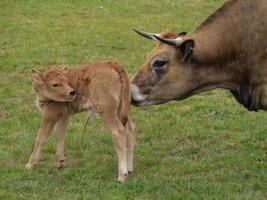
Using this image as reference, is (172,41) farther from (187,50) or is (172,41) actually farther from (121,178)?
(121,178)

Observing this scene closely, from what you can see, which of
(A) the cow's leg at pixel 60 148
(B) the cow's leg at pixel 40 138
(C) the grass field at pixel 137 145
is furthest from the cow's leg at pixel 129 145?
(B) the cow's leg at pixel 40 138

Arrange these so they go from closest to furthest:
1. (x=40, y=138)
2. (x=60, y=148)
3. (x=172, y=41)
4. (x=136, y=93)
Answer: (x=172, y=41) < (x=136, y=93) < (x=40, y=138) < (x=60, y=148)

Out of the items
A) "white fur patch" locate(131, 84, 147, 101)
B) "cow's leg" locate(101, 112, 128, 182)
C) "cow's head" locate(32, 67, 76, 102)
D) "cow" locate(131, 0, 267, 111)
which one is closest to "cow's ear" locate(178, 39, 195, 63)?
"cow" locate(131, 0, 267, 111)

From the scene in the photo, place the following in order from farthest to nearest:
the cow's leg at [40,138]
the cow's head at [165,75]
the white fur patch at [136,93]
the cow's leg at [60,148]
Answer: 1. the cow's leg at [60,148]
2. the cow's leg at [40,138]
3. the white fur patch at [136,93]
4. the cow's head at [165,75]

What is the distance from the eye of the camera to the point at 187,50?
7504 millimetres

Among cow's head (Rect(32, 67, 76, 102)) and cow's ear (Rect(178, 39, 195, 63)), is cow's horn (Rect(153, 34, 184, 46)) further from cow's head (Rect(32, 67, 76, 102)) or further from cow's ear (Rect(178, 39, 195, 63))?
cow's head (Rect(32, 67, 76, 102))

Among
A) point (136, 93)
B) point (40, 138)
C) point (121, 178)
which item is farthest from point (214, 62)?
point (40, 138)

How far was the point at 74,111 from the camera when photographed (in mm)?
7961

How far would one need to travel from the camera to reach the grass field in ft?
24.2

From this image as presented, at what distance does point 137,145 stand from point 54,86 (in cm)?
166

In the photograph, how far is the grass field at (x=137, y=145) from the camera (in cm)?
738

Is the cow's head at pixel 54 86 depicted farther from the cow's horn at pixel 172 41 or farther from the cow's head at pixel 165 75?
the cow's horn at pixel 172 41

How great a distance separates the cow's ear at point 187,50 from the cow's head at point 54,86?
126 cm

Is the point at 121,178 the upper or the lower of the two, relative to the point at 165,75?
lower
